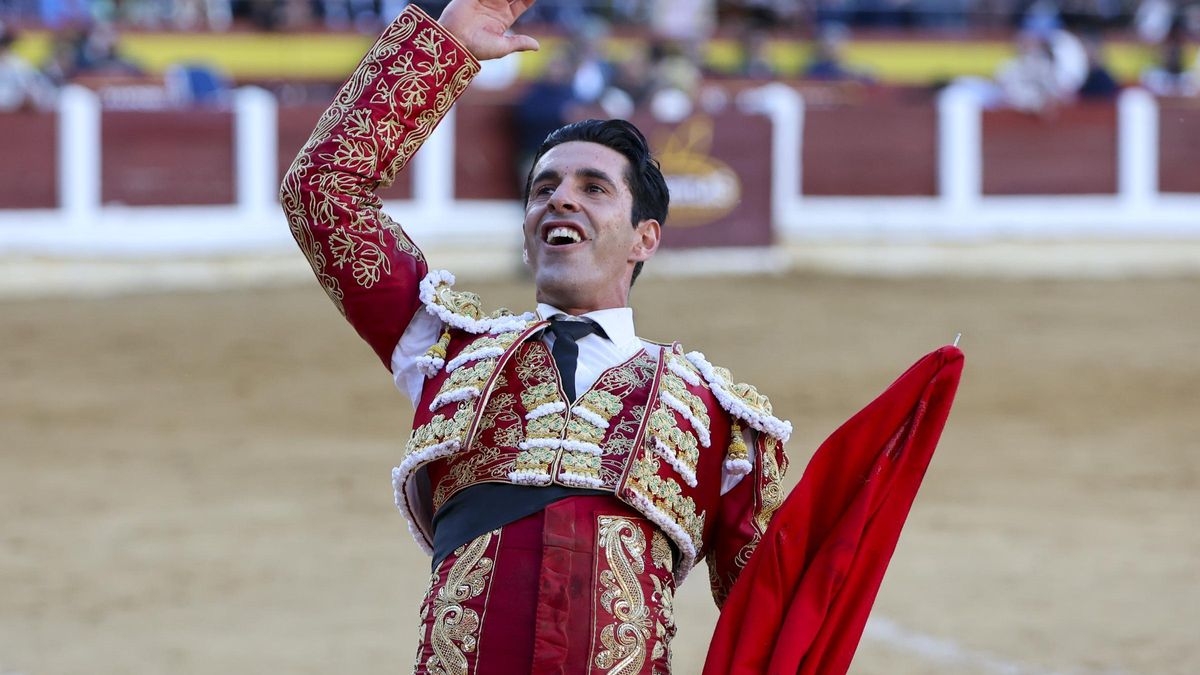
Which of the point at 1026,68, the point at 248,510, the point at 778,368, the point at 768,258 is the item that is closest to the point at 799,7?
the point at 1026,68

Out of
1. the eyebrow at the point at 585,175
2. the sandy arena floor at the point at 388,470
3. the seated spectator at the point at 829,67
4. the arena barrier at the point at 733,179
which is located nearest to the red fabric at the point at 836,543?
the eyebrow at the point at 585,175

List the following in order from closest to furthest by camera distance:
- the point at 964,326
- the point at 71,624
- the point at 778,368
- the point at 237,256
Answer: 1. the point at 71,624
2. the point at 778,368
3. the point at 964,326
4. the point at 237,256

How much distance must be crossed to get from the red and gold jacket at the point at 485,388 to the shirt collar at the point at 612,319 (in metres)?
0.04

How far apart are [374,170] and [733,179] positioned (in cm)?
1038

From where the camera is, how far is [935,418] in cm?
253

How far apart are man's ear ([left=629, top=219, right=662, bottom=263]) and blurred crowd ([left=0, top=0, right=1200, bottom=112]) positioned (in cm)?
950

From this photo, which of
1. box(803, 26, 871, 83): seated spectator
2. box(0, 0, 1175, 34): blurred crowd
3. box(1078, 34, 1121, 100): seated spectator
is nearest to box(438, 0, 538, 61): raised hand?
box(0, 0, 1175, 34): blurred crowd

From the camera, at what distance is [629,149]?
2531mm

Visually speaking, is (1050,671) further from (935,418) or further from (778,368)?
(778,368)

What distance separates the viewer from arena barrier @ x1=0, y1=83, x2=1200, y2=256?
38.3 ft

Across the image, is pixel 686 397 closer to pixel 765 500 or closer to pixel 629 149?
pixel 765 500

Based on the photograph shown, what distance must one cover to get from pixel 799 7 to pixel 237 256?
269 inches

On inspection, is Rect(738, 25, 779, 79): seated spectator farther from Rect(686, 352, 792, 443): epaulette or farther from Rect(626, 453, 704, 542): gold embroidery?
Rect(626, 453, 704, 542): gold embroidery

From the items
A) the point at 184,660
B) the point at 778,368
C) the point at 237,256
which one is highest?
the point at 237,256
